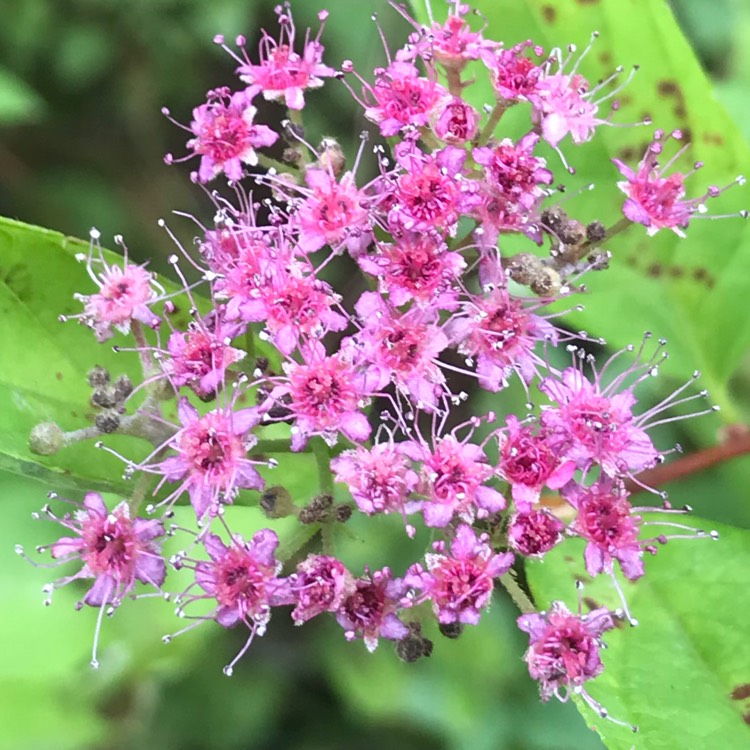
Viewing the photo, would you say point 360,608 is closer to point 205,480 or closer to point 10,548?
point 205,480

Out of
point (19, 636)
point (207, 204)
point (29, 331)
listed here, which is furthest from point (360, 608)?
point (207, 204)

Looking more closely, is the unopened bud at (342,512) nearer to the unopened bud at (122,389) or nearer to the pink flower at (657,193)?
the unopened bud at (122,389)

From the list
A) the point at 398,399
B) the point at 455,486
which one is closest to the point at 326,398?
the point at 398,399

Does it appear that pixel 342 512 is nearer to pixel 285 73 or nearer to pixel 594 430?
Result: pixel 594 430

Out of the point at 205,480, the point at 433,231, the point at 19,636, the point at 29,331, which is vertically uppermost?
the point at 433,231

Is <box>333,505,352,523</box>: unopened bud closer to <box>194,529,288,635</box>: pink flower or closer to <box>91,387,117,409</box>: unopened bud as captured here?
<box>194,529,288,635</box>: pink flower

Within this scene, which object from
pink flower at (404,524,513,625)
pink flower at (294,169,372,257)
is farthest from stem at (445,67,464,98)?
pink flower at (404,524,513,625)
